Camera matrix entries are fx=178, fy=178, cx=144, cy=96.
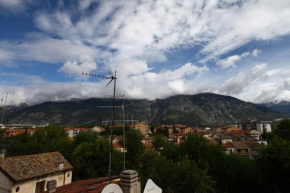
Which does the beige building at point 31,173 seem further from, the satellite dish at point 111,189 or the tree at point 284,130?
the tree at point 284,130

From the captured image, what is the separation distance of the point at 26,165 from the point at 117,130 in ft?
274

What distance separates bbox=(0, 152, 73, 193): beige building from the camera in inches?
626

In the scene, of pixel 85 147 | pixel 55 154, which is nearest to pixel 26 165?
pixel 55 154

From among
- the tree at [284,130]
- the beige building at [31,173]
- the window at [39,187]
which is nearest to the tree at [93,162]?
the beige building at [31,173]

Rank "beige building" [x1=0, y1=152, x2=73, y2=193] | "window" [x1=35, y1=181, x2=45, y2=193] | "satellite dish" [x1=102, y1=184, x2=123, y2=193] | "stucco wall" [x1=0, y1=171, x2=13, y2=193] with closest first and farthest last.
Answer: "satellite dish" [x1=102, y1=184, x2=123, y2=193] → "stucco wall" [x1=0, y1=171, x2=13, y2=193] → "beige building" [x1=0, y1=152, x2=73, y2=193] → "window" [x1=35, y1=181, x2=45, y2=193]

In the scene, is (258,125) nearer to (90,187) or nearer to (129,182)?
(90,187)

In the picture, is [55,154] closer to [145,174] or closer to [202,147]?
[145,174]

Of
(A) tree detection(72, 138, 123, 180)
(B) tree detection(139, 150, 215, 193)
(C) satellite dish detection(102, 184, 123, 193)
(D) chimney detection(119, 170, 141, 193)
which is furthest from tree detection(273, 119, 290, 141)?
(C) satellite dish detection(102, 184, 123, 193)

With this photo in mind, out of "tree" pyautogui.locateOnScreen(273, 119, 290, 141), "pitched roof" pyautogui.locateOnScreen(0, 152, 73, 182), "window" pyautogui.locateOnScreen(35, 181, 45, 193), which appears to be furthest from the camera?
"tree" pyautogui.locateOnScreen(273, 119, 290, 141)

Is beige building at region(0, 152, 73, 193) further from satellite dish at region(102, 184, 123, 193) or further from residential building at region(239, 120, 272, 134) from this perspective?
residential building at region(239, 120, 272, 134)

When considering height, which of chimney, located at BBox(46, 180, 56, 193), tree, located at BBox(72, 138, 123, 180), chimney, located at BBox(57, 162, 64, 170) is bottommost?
tree, located at BBox(72, 138, 123, 180)

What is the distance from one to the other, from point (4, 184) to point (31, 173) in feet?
7.22

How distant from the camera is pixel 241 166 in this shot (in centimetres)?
2405

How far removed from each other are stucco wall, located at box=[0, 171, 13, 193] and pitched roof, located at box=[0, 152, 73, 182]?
0.44 meters
